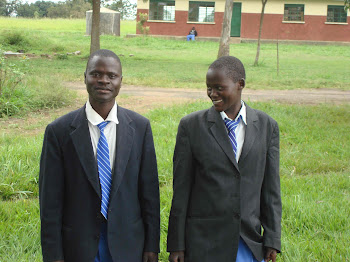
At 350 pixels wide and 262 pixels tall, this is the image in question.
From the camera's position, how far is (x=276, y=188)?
8.29 ft

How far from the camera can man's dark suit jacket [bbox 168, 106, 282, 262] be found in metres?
2.37

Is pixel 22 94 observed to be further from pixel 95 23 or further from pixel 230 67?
pixel 95 23

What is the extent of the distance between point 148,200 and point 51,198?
1.54 feet

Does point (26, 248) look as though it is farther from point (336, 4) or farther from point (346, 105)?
point (336, 4)

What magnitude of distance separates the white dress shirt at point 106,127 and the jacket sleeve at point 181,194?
34cm

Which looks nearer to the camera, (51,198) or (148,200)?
(51,198)

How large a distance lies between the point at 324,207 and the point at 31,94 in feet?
21.4

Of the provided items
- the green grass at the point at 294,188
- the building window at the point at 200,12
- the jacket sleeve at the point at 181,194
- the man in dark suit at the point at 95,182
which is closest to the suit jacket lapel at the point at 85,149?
the man in dark suit at the point at 95,182

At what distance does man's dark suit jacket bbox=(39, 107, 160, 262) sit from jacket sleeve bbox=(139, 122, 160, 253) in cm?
6

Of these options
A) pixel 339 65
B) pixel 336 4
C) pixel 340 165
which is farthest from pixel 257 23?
pixel 340 165

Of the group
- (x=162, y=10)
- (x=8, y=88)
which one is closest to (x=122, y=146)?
(x=8, y=88)

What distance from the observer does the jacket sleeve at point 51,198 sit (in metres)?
2.26

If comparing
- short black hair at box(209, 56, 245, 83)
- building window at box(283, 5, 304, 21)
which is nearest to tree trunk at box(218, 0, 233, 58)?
short black hair at box(209, 56, 245, 83)

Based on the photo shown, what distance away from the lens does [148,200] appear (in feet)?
7.87
